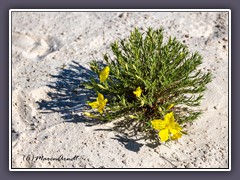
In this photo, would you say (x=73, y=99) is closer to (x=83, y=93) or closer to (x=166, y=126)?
(x=83, y=93)

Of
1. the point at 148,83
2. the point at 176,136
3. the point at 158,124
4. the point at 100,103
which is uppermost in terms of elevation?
the point at 148,83

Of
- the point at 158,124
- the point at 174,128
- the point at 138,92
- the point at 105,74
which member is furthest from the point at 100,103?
the point at 174,128

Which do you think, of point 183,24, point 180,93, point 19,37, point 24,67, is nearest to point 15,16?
point 19,37

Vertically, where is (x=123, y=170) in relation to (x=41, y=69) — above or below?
below

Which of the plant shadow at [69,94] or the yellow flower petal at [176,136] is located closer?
the yellow flower petal at [176,136]

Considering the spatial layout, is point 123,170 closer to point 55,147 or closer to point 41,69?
point 55,147

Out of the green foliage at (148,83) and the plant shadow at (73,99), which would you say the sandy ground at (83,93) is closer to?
the plant shadow at (73,99)

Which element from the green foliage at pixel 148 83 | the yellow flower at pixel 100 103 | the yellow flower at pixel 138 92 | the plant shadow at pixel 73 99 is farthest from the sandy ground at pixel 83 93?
the yellow flower at pixel 138 92
